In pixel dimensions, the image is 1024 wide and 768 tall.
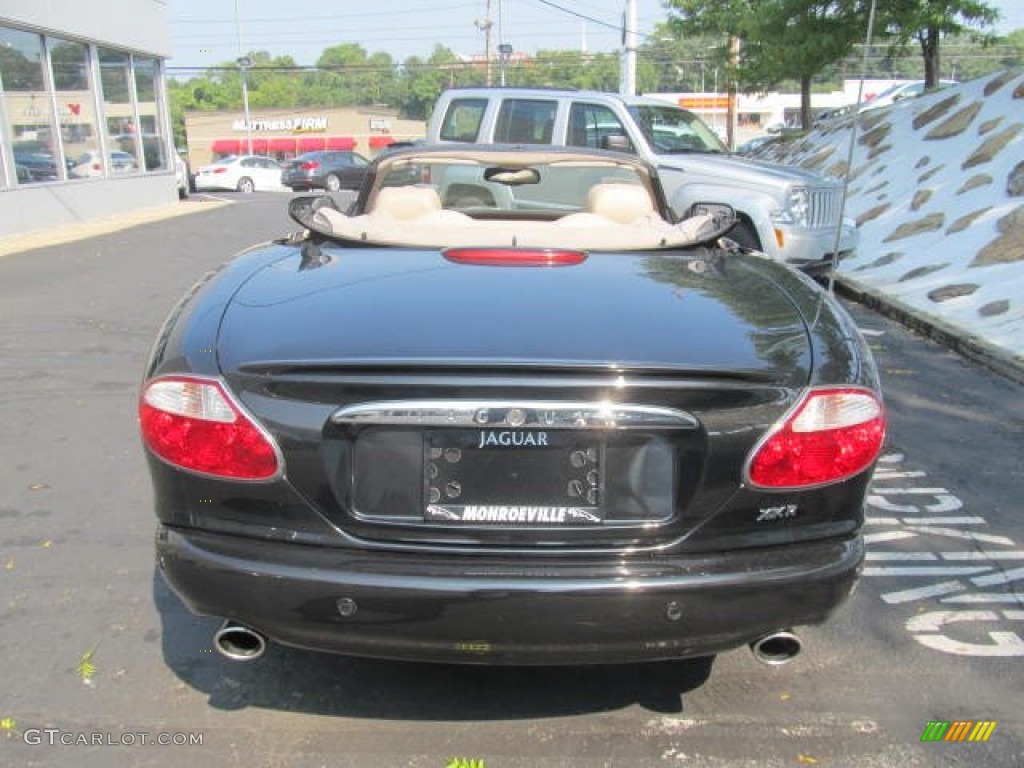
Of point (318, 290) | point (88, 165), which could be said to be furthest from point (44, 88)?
point (318, 290)

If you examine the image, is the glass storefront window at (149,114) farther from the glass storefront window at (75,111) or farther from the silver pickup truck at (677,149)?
the silver pickup truck at (677,149)

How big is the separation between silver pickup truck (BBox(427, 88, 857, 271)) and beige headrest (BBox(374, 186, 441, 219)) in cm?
521

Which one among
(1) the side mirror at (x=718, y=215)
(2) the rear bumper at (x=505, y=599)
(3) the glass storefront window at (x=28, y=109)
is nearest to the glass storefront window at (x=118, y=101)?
(3) the glass storefront window at (x=28, y=109)

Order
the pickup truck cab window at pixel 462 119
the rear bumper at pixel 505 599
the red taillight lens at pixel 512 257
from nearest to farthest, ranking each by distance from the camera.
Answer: the rear bumper at pixel 505 599 → the red taillight lens at pixel 512 257 → the pickup truck cab window at pixel 462 119

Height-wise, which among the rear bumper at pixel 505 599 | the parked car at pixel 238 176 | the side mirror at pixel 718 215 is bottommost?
the parked car at pixel 238 176

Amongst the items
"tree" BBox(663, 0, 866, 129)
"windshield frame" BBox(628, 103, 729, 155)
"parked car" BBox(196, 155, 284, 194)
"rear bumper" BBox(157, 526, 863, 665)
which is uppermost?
"tree" BBox(663, 0, 866, 129)

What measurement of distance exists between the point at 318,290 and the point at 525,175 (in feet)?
5.59

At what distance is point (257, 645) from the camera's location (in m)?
2.44

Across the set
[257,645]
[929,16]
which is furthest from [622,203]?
[929,16]

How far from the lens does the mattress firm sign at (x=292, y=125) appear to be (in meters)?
79.7

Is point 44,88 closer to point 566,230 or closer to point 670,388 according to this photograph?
point 566,230

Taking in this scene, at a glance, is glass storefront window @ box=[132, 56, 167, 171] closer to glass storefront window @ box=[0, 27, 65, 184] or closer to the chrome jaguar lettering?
glass storefront window @ box=[0, 27, 65, 184]

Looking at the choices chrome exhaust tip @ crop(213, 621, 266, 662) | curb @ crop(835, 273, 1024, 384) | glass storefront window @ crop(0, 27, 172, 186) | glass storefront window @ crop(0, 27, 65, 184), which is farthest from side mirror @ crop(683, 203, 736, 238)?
glass storefront window @ crop(0, 27, 65, 184)

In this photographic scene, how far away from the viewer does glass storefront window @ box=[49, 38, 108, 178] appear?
17.9 meters
